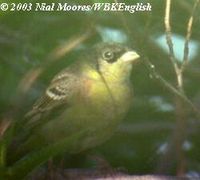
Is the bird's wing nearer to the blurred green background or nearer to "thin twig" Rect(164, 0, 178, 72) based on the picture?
the blurred green background

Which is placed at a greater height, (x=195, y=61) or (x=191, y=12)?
(x=191, y=12)

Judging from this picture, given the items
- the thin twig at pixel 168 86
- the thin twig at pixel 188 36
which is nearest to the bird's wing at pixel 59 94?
the thin twig at pixel 168 86

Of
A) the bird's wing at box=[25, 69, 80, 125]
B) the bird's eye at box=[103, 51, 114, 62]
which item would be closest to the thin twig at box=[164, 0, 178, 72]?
the bird's eye at box=[103, 51, 114, 62]

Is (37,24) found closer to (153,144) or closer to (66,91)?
(66,91)

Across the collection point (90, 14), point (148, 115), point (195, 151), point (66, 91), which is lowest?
point (195, 151)

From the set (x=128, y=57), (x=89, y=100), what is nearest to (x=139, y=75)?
(x=128, y=57)

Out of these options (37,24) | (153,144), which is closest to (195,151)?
(153,144)

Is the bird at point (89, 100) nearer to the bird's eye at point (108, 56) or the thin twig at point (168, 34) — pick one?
the bird's eye at point (108, 56)
